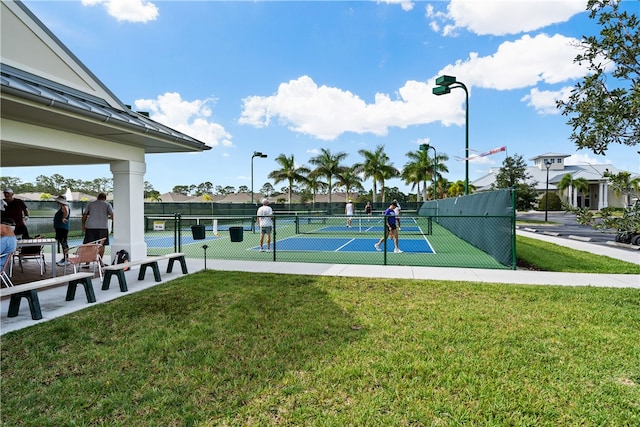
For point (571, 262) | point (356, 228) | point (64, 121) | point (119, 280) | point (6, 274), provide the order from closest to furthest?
point (64, 121) → point (119, 280) → point (6, 274) → point (571, 262) → point (356, 228)

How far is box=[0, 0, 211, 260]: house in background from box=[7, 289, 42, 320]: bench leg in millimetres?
2391

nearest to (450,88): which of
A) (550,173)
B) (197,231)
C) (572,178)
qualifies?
(197,231)

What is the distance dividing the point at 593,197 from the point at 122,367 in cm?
7544

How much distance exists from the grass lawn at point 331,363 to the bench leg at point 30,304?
368 millimetres

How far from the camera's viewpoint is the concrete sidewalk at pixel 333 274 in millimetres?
6016

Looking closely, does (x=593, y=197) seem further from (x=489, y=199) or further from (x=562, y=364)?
(x=562, y=364)

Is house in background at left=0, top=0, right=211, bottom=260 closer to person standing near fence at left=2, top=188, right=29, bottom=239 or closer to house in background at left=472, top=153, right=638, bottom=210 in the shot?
person standing near fence at left=2, top=188, right=29, bottom=239

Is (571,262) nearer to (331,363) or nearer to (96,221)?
(331,363)

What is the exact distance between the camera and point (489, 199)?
11484 millimetres

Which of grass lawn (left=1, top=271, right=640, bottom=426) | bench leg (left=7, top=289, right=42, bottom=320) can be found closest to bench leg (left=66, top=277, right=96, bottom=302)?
grass lawn (left=1, top=271, right=640, bottom=426)

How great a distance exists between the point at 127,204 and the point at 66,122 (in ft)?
8.90

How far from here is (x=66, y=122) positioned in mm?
6137

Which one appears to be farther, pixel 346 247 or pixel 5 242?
pixel 346 247

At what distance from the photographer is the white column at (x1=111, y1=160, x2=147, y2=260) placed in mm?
8383
